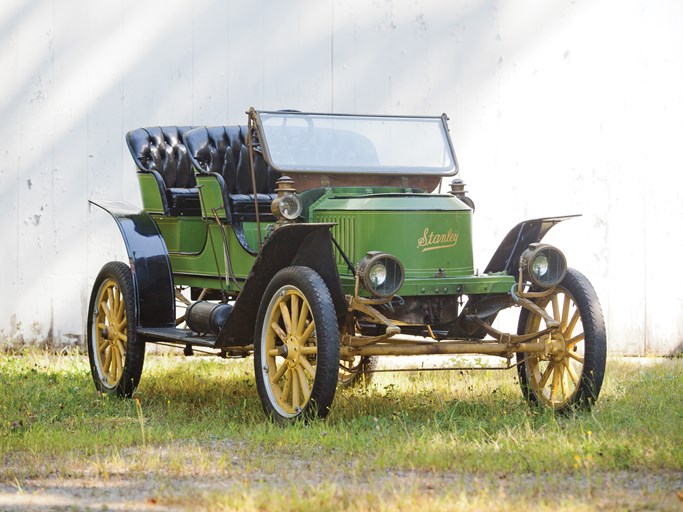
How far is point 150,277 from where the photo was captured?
7.05 meters

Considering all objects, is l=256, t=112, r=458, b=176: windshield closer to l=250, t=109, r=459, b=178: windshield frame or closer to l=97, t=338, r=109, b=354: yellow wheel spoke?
l=250, t=109, r=459, b=178: windshield frame

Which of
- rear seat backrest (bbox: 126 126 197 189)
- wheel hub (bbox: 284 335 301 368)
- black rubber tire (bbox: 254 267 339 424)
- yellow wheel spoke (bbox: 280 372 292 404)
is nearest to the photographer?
black rubber tire (bbox: 254 267 339 424)

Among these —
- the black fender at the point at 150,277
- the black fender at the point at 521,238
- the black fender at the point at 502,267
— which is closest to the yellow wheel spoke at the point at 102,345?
the black fender at the point at 150,277

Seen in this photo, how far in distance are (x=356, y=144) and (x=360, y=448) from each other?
219 cm

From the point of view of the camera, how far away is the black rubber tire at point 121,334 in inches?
277

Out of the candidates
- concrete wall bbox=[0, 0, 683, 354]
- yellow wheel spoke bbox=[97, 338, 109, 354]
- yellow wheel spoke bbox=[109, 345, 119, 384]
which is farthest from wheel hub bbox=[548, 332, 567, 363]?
concrete wall bbox=[0, 0, 683, 354]

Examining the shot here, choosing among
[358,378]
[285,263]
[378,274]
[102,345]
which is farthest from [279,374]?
[102,345]

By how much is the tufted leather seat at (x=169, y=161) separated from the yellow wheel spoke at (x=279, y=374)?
5.67 feet

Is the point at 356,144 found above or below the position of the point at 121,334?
above

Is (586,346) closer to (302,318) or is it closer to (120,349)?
(302,318)

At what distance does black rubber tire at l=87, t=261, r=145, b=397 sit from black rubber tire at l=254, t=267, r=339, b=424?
1.24 m

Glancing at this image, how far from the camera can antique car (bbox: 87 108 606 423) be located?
5.88 metres

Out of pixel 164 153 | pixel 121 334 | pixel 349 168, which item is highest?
pixel 164 153

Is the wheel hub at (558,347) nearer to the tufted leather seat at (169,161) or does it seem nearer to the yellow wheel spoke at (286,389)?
the yellow wheel spoke at (286,389)
